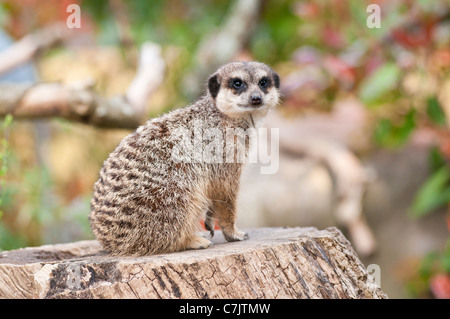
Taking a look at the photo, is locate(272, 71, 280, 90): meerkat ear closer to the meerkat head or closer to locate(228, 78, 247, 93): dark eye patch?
the meerkat head

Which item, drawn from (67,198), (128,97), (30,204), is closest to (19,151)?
(67,198)

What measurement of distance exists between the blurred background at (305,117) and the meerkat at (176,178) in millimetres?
749

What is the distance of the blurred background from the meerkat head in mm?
669

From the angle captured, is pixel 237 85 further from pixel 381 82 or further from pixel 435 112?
pixel 435 112

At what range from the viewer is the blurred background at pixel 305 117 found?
4.52 meters

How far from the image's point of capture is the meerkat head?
105 inches

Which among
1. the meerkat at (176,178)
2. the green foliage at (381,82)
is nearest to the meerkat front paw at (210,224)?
the meerkat at (176,178)

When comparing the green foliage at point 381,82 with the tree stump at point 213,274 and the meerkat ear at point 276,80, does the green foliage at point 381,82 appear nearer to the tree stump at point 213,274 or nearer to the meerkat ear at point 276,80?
the meerkat ear at point 276,80

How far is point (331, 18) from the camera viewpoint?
19.4ft

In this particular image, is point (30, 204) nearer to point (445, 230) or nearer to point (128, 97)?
point (128, 97)

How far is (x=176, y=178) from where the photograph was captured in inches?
96.0

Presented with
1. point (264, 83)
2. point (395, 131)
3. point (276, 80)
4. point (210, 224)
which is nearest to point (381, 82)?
point (395, 131)

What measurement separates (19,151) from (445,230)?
4979 millimetres
